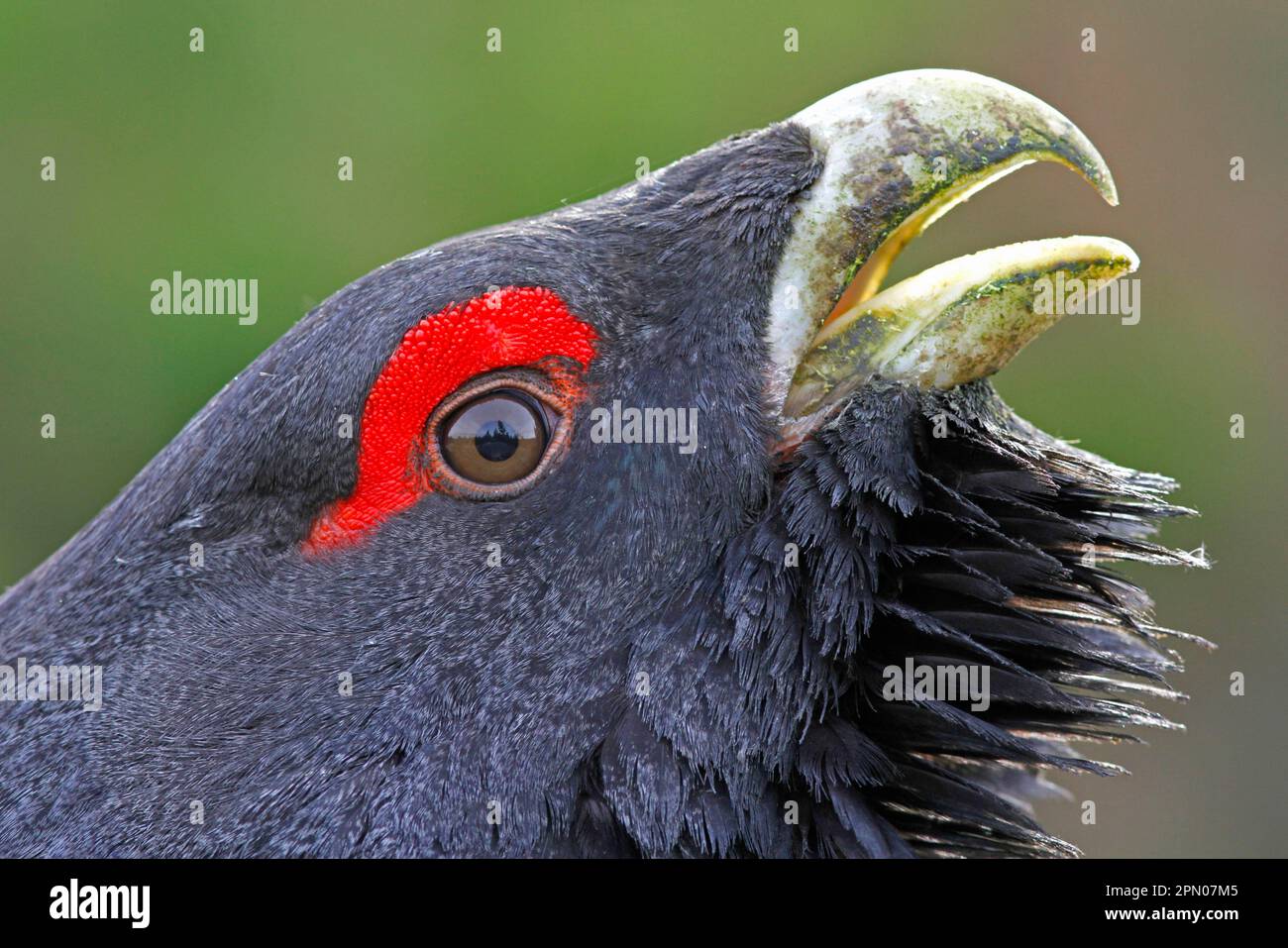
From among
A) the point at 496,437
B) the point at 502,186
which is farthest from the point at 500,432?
the point at 502,186

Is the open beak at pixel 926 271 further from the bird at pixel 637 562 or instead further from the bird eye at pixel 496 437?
the bird eye at pixel 496 437

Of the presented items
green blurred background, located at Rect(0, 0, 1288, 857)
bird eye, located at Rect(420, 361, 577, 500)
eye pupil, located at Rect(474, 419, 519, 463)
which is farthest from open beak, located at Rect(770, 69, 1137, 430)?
green blurred background, located at Rect(0, 0, 1288, 857)

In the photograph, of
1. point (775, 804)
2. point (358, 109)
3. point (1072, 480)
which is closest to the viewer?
point (775, 804)

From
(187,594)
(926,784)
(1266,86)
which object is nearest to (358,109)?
(1266,86)

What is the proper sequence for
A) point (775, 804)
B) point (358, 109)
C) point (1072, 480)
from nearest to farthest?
point (775, 804)
point (1072, 480)
point (358, 109)

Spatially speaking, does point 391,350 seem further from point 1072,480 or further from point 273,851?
point 1072,480

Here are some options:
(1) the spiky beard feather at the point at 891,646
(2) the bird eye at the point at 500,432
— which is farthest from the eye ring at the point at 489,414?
(1) the spiky beard feather at the point at 891,646
